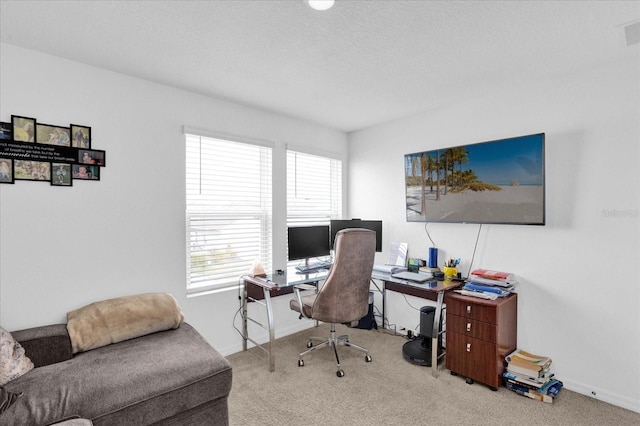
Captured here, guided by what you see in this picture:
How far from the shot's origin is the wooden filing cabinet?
2490 mm

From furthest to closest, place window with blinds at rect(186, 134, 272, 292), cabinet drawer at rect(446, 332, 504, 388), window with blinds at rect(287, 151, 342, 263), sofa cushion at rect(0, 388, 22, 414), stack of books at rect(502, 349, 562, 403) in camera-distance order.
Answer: window with blinds at rect(287, 151, 342, 263), window with blinds at rect(186, 134, 272, 292), cabinet drawer at rect(446, 332, 504, 388), stack of books at rect(502, 349, 562, 403), sofa cushion at rect(0, 388, 22, 414)

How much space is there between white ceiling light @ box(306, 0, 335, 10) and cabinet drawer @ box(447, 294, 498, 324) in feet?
7.66

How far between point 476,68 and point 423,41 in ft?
2.15

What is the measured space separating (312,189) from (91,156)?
7.50ft

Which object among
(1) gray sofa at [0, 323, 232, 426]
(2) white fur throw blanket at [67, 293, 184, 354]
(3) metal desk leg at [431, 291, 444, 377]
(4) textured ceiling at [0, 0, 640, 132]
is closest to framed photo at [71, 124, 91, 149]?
(4) textured ceiling at [0, 0, 640, 132]

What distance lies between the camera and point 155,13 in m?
1.80

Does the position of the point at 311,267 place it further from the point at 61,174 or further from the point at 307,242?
the point at 61,174

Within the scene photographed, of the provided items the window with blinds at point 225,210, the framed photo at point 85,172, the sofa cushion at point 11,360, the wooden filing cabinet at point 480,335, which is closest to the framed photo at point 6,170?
the framed photo at point 85,172

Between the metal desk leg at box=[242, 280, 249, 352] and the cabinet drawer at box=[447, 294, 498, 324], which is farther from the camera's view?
the metal desk leg at box=[242, 280, 249, 352]

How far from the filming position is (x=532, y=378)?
2400 millimetres

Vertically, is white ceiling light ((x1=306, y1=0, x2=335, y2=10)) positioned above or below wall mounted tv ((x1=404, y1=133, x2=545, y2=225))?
above

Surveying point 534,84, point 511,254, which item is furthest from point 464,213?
point 534,84

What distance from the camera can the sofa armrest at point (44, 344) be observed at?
1.97 meters

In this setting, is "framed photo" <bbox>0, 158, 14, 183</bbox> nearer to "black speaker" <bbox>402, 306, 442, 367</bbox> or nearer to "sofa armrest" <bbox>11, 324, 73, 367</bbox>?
"sofa armrest" <bbox>11, 324, 73, 367</bbox>
